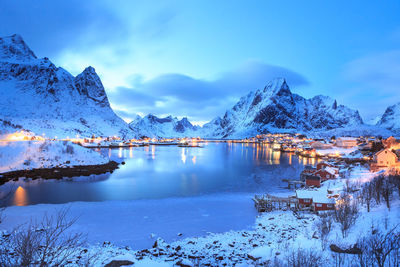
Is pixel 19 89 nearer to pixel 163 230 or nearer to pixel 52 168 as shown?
pixel 52 168

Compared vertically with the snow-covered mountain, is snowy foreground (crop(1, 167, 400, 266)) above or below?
below

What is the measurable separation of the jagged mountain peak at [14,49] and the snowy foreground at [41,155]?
182147 millimetres

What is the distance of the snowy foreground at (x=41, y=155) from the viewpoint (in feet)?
128

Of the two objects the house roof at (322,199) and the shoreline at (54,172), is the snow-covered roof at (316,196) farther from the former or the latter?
the shoreline at (54,172)

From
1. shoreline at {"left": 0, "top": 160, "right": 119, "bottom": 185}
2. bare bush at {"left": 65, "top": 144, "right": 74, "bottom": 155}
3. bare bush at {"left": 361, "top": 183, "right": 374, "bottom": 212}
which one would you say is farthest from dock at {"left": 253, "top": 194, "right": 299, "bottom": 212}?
bare bush at {"left": 65, "top": 144, "right": 74, "bottom": 155}

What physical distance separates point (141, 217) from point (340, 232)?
48.4ft

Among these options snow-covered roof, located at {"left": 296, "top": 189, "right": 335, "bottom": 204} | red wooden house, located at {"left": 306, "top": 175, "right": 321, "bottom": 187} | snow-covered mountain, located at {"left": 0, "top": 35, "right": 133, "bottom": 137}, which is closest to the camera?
snow-covered roof, located at {"left": 296, "top": 189, "right": 335, "bottom": 204}

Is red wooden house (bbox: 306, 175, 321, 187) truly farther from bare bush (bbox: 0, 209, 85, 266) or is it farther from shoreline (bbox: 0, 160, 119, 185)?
shoreline (bbox: 0, 160, 119, 185)

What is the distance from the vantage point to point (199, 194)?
28.4 metres

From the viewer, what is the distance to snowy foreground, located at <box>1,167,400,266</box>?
36.8 ft

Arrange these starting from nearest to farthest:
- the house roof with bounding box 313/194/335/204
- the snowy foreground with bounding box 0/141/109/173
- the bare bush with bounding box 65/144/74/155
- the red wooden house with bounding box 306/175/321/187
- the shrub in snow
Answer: the shrub in snow
the house roof with bounding box 313/194/335/204
the red wooden house with bounding box 306/175/321/187
the snowy foreground with bounding box 0/141/109/173
the bare bush with bounding box 65/144/74/155

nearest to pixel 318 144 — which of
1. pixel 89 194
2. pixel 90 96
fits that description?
pixel 89 194

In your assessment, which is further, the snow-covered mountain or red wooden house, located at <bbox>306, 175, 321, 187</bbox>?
the snow-covered mountain

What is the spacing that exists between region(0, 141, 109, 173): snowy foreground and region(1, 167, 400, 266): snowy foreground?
2332 cm
